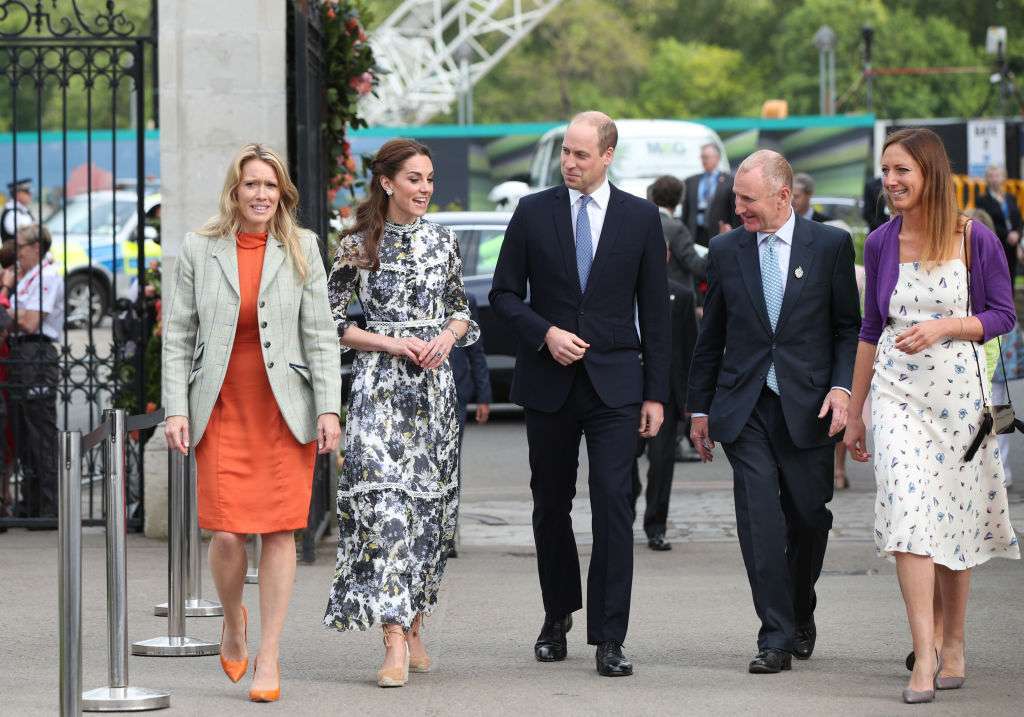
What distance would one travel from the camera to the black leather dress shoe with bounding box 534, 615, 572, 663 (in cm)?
691

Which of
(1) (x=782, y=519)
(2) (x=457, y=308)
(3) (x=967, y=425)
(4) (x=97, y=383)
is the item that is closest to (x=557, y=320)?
(2) (x=457, y=308)

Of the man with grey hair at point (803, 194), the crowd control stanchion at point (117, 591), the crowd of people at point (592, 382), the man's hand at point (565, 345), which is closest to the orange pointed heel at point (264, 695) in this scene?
the crowd of people at point (592, 382)

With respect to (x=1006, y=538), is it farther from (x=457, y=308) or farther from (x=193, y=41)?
(x=193, y=41)

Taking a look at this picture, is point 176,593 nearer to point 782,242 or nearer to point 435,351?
point 435,351

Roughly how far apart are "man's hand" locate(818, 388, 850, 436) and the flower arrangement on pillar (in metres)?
4.31

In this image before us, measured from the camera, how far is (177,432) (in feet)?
20.5

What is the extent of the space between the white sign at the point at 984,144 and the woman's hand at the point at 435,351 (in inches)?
925

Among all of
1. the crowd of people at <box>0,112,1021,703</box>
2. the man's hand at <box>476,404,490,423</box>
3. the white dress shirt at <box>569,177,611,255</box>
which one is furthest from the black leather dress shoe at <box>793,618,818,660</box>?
the man's hand at <box>476,404,490,423</box>

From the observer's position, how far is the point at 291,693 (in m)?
6.38

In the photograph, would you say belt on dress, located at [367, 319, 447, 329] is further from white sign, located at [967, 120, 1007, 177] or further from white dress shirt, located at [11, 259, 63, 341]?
white sign, located at [967, 120, 1007, 177]

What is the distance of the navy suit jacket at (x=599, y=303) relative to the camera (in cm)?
673

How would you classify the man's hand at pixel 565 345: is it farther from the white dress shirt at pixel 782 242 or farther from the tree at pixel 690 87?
the tree at pixel 690 87

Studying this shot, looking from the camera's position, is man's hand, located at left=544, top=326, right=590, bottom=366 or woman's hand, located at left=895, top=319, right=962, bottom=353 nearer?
woman's hand, located at left=895, top=319, right=962, bottom=353

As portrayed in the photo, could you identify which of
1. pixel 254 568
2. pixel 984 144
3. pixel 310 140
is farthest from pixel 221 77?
pixel 984 144
